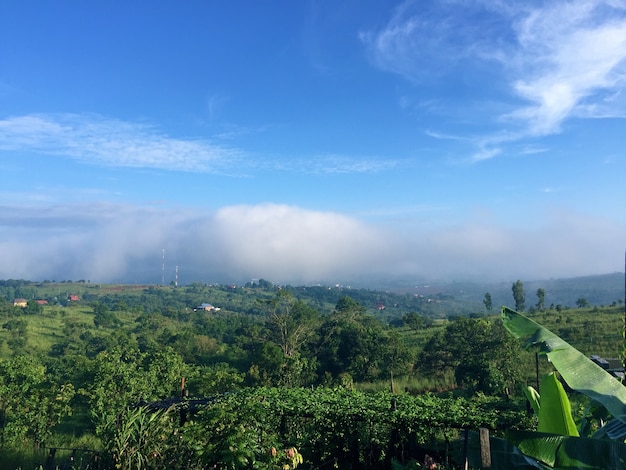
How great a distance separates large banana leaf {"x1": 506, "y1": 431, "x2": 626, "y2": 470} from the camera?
3322 millimetres

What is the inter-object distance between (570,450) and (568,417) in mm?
541

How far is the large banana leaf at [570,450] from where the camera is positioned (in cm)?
332

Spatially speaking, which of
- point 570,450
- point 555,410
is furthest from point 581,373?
point 570,450

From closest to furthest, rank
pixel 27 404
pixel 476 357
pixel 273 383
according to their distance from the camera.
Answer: pixel 27 404 < pixel 273 383 < pixel 476 357

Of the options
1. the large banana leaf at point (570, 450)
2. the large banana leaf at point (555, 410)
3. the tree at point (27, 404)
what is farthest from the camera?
the tree at point (27, 404)

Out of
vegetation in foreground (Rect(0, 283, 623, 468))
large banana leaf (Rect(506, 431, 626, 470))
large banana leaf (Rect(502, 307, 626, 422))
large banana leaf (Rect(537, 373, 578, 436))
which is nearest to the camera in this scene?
A: large banana leaf (Rect(506, 431, 626, 470))

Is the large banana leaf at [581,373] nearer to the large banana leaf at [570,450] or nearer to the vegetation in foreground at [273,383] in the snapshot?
the large banana leaf at [570,450]

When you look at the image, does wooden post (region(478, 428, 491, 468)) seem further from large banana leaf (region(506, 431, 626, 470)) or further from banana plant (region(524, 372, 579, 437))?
banana plant (region(524, 372, 579, 437))

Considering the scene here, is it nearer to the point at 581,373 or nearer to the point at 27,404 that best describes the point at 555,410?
the point at 581,373

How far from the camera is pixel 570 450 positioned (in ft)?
11.6

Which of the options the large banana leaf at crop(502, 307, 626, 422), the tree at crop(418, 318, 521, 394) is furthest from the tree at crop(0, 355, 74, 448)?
the tree at crop(418, 318, 521, 394)

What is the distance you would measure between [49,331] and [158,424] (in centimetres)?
5929

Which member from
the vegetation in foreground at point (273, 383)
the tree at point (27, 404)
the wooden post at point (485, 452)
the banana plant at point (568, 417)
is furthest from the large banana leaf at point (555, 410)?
the tree at point (27, 404)

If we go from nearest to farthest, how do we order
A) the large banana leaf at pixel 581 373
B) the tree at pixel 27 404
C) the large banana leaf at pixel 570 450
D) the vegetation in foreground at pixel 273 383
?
the large banana leaf at pixel 570 450
the large banana leaf at pixel 581 373
the vegetation in foreground at pixel 273 383
the tree at pixel 27 404
